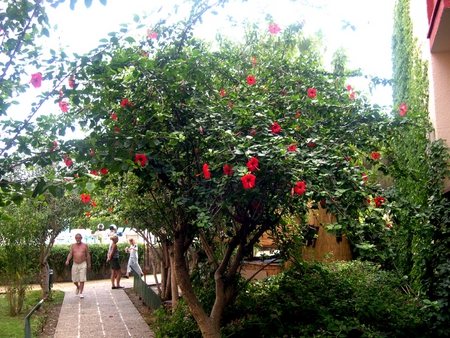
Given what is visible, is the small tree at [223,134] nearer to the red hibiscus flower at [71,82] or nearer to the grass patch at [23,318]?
the red hibiscus flower at [71,82]

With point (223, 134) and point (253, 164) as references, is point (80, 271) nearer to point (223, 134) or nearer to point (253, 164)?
point (223, 134)

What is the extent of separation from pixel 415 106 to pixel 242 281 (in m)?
3.49

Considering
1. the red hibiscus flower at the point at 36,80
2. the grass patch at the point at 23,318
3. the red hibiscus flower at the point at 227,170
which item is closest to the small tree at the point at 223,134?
the red hibiscus flower at the point at 227,170

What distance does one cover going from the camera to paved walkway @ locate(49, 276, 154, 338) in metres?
7.33

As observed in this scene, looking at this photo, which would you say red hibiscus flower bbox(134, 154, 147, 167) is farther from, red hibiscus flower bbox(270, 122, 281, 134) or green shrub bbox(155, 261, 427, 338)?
green shrub bbox(155, 261, 427, 338)

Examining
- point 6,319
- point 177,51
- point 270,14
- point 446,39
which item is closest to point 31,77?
point 177,51

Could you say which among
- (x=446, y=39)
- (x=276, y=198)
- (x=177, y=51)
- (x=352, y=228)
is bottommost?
(x=352, y=228)

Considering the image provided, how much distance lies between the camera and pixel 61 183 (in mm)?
3207

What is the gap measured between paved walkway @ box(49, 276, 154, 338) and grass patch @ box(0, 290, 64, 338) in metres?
0.28

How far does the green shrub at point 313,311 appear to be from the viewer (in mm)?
4770

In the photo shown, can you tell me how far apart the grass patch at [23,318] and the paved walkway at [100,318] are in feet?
0.93

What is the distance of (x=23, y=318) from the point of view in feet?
28.2

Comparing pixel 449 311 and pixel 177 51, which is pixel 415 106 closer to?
pixel 449 311

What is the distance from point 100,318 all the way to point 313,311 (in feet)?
15.8
